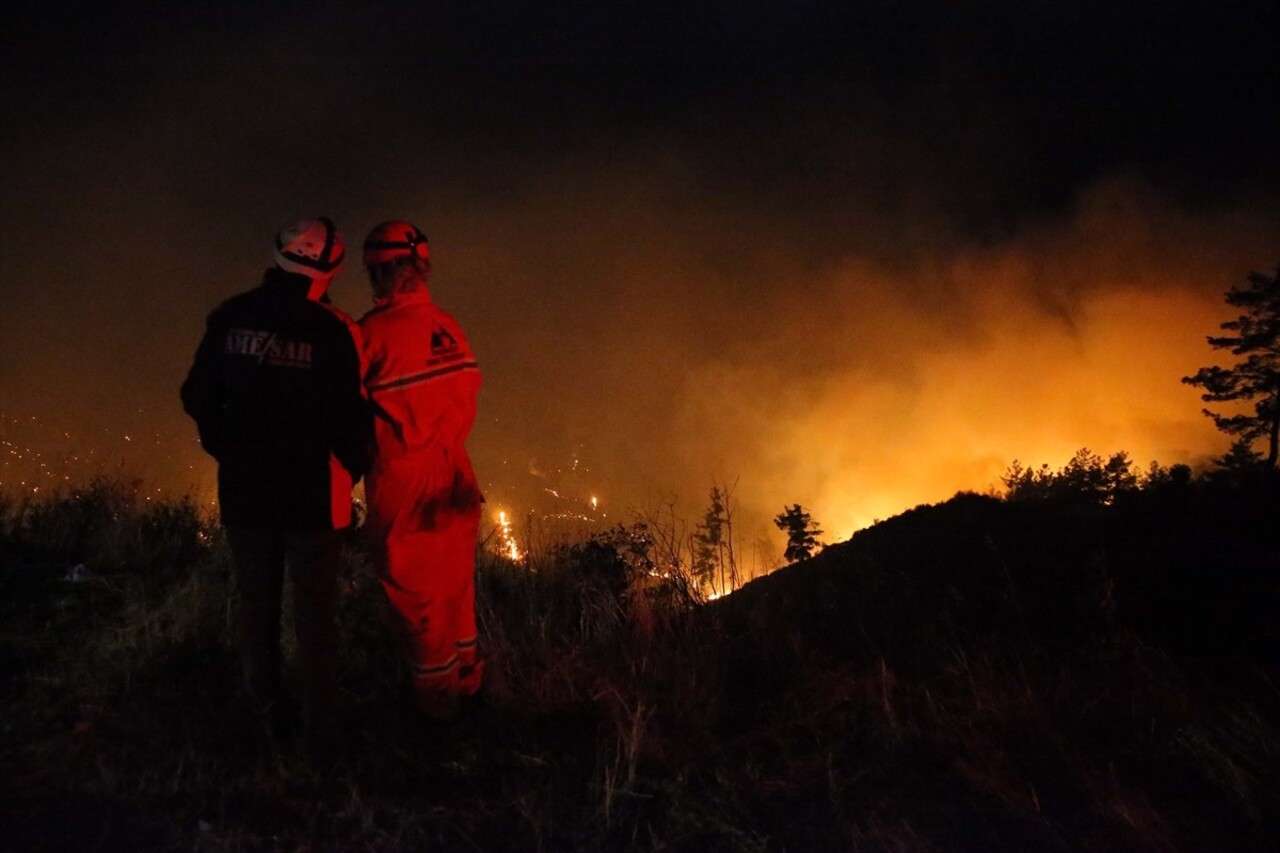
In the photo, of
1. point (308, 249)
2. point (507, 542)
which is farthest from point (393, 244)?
point (507, 542)

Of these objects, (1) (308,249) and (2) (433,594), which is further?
(2) (433,594)

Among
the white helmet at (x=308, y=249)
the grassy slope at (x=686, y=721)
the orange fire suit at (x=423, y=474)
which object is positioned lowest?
the grassy slope at (x=686, y=721)

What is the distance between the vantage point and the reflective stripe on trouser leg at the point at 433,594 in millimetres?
3863

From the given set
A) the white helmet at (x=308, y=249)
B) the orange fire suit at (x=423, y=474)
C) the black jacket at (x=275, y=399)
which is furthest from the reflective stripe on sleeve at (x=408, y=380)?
the white helmet at (x=308, y=249)

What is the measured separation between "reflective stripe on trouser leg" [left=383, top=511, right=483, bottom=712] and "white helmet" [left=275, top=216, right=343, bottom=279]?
1.17 metres

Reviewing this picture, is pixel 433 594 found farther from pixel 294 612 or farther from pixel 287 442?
pixel 287 442

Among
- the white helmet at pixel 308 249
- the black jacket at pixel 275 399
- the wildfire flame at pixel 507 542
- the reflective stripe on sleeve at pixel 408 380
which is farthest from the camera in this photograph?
the wildfire flame at pixel 507 542

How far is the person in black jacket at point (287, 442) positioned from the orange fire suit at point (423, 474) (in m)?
0.13

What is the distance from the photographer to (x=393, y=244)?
392 centimetres

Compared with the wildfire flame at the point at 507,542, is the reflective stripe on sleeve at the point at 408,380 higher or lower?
higher

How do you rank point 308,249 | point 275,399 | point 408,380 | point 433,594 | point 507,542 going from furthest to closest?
1. point 507,542
2. point 433,594
3. point 408,380
4. point 308,249
5. point 275,399

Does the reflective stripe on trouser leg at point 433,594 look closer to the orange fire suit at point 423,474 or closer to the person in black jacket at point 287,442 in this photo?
the orange fire suit at point 423,474

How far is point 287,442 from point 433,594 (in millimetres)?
912

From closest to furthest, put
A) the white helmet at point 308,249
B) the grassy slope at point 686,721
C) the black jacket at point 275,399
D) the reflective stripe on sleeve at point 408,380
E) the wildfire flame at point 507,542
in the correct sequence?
the grassy slope at point 686,721 < the black jacket at point 275,399 < the white helmet at point 308,249 < the reflective stripe on sleeve at point 408,380 < the wildfire flame at point 507,542
